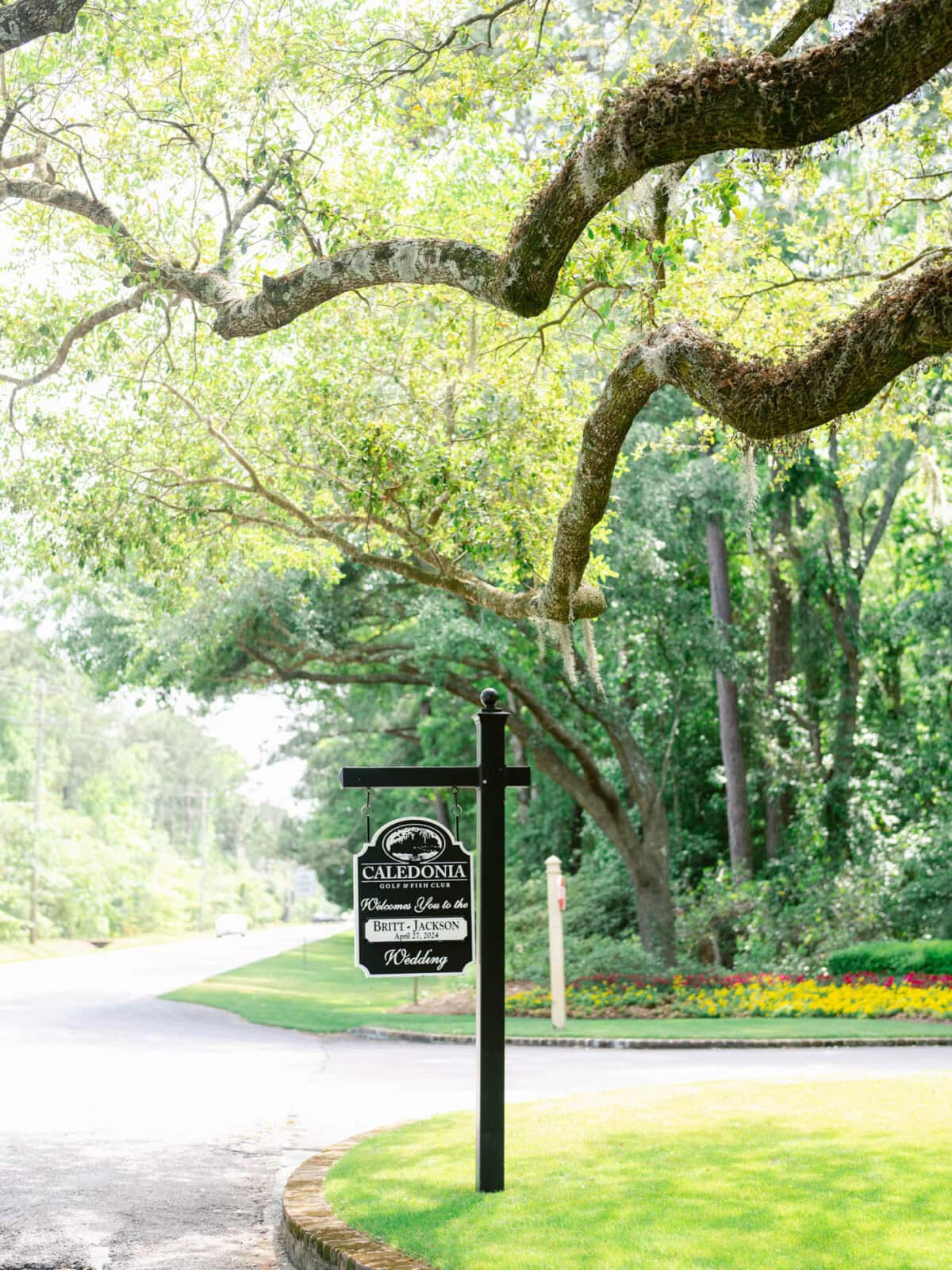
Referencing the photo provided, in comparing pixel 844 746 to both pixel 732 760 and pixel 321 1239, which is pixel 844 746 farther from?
pixel 321 1239

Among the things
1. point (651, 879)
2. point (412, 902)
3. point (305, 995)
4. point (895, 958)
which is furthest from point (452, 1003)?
point (412, 902)

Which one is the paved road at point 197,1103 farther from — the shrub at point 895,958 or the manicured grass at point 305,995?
the shrub at point 895,958

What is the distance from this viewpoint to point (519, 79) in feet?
33.6

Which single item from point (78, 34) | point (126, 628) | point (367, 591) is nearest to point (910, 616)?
point (367, 591)

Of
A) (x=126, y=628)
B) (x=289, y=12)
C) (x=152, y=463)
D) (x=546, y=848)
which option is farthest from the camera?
(x=546, y=848)

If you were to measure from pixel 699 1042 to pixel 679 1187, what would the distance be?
978 centimetres

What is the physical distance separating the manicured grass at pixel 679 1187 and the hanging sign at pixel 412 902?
1.21 meters

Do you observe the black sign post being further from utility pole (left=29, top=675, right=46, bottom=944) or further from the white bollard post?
utility pole (left=29, top=675, right=46, bottom=944)

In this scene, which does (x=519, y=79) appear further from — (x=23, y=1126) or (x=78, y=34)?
(x=23, y=1126)

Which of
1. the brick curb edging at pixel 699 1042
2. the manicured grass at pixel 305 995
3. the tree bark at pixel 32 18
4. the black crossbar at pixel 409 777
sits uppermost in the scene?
the tree bark at pixel 32 18

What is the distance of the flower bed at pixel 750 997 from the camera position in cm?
1878

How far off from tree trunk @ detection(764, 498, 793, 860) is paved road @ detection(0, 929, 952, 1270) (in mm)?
11779

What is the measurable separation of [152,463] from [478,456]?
3.24 metres

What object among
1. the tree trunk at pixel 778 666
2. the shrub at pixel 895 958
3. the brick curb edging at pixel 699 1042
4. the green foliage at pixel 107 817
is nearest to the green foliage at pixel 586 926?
the shrub at pixel 895 958
